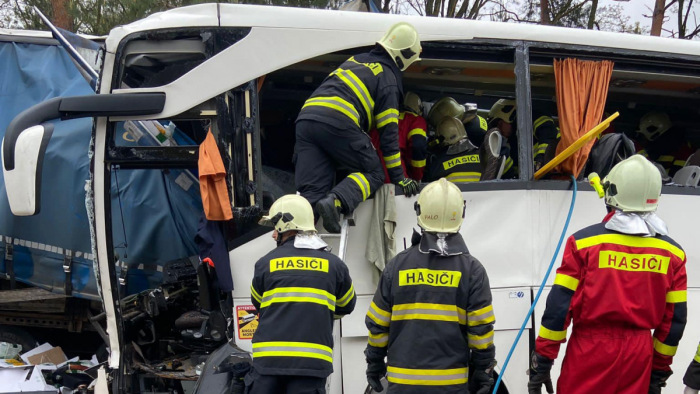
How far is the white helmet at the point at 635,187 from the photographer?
324 cm

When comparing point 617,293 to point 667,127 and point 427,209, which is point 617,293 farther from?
point 667,127

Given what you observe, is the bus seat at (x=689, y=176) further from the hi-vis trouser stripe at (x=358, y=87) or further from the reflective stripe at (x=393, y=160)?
the hi-vis trouser stripe at (x=358, y=87)

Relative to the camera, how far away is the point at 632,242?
321 cm

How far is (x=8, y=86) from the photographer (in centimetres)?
A: 569

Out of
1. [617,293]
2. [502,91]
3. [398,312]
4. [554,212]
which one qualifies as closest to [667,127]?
[502,91]

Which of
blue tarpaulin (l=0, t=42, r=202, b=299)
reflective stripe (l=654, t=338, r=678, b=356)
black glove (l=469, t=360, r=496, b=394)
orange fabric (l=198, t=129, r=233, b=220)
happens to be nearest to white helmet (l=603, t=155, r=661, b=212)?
reflective stripe (l=654, t=338, r=678, b=356)

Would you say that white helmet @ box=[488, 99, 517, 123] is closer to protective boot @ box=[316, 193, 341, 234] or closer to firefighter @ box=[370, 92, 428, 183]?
firefighter @ box=[370, 92, 428, 183]

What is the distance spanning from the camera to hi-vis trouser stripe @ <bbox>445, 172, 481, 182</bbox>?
454 cm

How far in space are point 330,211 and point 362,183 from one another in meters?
0.29

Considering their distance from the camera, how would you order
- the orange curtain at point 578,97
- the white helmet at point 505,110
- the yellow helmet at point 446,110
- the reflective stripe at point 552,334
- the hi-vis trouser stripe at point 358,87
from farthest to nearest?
the white helmet at point 505,110 < the yellow helmet at point 446,110 < the orange curtain at point 578,97 < the hi-vis trouser stripe at point 358,87 < the reflective stripe at point 552,334

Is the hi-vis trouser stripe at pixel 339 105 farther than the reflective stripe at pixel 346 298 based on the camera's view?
Yes

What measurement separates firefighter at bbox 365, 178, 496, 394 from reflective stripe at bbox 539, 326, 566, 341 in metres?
0.30

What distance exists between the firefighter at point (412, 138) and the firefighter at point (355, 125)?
1.63 ft

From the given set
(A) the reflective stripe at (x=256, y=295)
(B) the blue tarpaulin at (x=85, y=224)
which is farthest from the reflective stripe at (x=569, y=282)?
(B) the blue tarpaulin at (x=85, y=224)
